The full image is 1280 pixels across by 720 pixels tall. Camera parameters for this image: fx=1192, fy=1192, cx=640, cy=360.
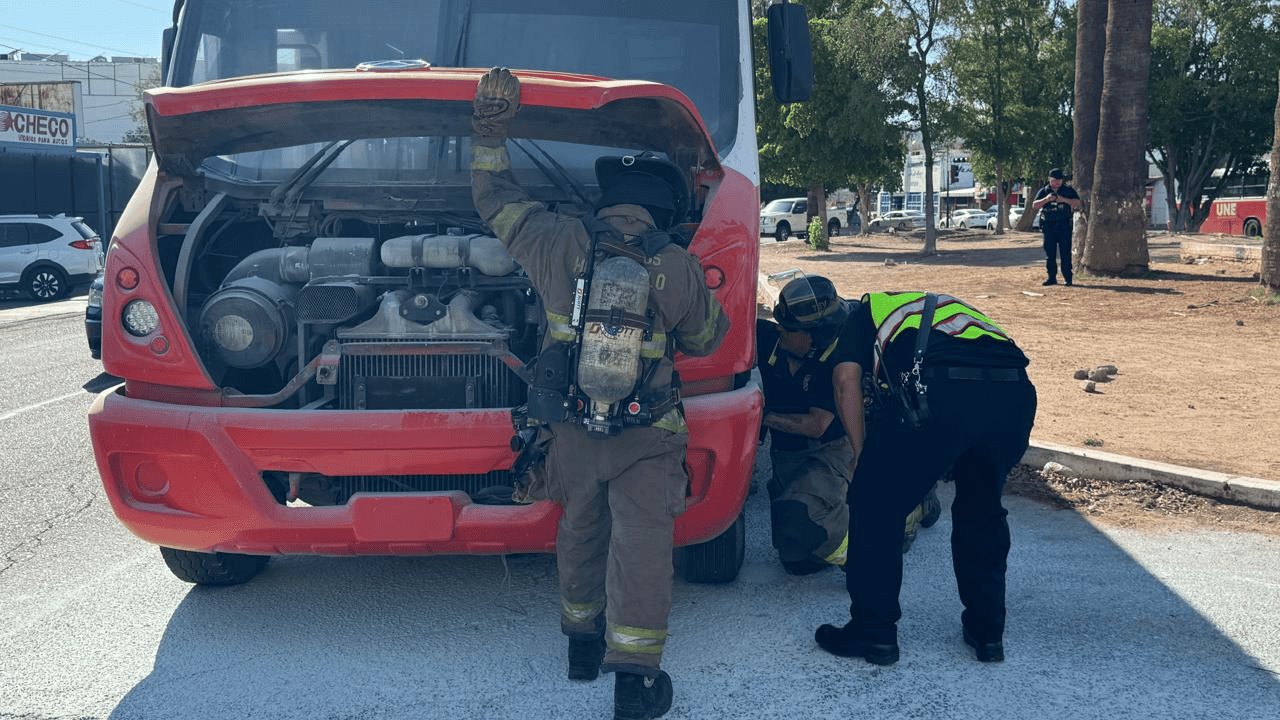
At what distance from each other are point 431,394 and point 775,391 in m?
1.62

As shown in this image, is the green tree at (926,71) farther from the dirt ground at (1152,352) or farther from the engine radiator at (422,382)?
the engine radiator at (422,382)

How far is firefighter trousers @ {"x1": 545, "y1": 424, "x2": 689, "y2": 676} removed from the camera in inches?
141

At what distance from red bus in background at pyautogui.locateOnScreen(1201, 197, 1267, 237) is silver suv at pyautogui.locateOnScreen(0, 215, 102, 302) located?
28249mm

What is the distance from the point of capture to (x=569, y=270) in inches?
144

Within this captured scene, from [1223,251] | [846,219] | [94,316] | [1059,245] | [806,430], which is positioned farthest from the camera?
[846,219]

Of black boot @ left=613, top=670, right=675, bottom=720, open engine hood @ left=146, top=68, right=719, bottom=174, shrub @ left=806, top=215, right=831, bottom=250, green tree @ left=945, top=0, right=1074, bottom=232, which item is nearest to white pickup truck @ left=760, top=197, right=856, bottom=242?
green tree @ left=945, top=0, right=1074, bottom=232

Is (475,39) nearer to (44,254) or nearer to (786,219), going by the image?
(44,254)

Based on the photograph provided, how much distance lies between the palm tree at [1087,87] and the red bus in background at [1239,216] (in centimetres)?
1543

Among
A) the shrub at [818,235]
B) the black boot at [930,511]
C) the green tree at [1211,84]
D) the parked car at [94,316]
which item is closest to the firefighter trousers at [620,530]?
the black boot at [930,511]

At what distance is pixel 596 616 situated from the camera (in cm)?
383

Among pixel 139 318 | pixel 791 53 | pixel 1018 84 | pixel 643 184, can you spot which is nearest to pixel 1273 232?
pixel 791 53

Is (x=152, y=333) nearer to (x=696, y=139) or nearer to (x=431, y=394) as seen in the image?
(x=431, y=394)

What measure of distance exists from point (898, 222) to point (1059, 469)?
48469 mm

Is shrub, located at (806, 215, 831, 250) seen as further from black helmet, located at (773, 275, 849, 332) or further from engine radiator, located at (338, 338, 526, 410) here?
engine radiator, located at (338, 338, 526, 410)
